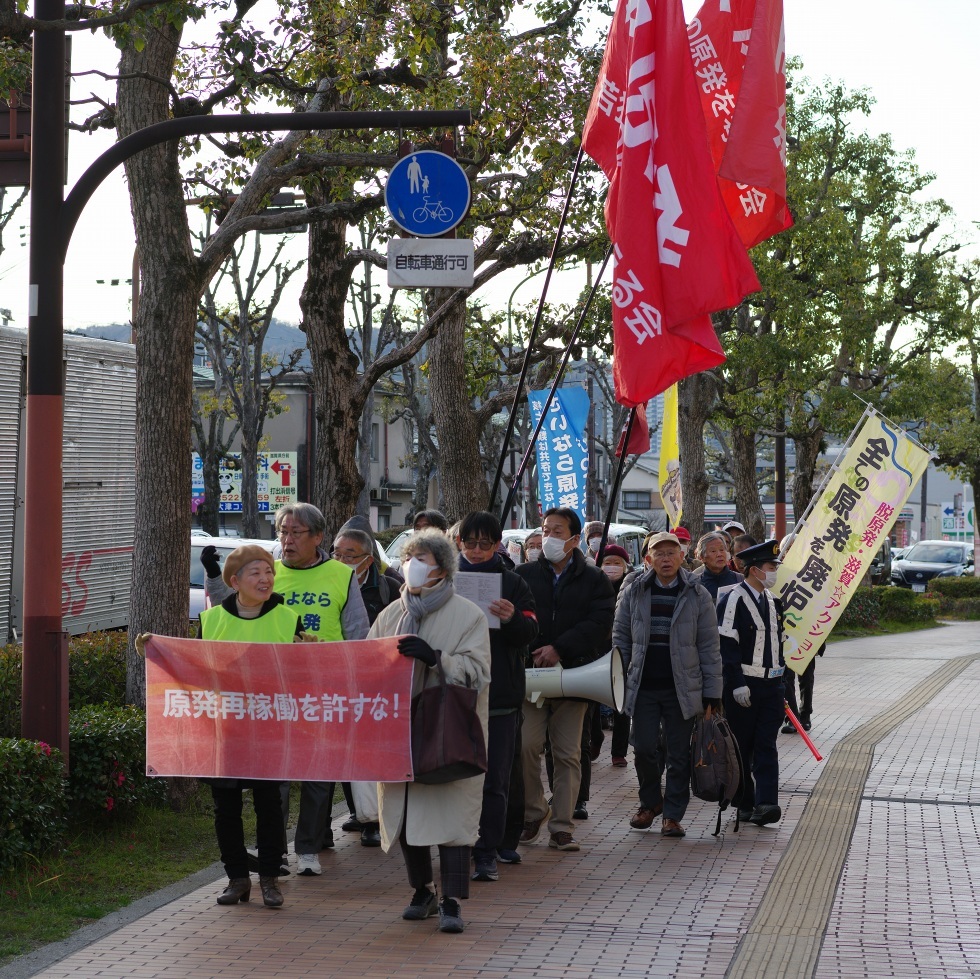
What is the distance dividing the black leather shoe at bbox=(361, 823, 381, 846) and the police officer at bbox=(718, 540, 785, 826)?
230 cm

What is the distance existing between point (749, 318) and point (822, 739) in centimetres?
1627

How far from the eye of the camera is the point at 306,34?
11.7m

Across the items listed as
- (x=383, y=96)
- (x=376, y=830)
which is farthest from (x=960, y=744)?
(x=383, y=96)

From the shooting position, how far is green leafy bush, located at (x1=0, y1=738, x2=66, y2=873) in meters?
6.86

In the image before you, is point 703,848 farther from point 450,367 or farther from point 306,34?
point 450,367

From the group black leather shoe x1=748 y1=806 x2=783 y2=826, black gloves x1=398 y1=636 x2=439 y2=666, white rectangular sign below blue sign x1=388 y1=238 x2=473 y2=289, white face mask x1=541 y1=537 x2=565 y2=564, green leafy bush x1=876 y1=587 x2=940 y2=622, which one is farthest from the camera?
green leafy bush x1=876 y1=587 x2=940 y2=622

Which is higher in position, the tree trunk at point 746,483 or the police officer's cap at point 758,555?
the tree trunk at point 746,483

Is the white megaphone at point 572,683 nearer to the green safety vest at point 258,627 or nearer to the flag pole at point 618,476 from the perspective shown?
the flag pole at point 618,476

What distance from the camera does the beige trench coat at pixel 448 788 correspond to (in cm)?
624

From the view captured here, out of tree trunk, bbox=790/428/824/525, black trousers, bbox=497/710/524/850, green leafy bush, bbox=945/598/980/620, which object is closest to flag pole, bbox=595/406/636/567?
black trousers, bbox=497/710/524/850

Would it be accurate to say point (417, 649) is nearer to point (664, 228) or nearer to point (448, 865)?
point (448, 865)

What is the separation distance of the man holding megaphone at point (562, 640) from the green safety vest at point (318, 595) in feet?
4.31

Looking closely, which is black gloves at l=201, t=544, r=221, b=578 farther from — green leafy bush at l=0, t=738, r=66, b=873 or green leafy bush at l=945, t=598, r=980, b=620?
green leafy bush at l=945, t=598, r=980, b=620

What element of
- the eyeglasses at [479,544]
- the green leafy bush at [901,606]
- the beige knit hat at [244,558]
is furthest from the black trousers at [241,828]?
the green leafy bush at [901,606]
